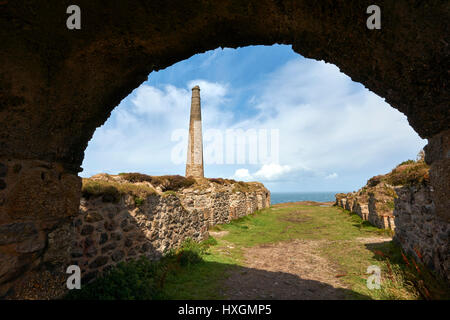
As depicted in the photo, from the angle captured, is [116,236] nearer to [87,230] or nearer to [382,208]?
[87,230]

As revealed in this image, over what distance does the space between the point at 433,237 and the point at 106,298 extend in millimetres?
5871

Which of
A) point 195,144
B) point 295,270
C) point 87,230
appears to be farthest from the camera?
point 195,144

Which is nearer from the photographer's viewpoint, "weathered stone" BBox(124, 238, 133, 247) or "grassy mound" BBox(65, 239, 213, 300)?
"grassy mound" BBox(65, 239, 213, 300)

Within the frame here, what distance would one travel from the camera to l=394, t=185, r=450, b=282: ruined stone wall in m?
3.81

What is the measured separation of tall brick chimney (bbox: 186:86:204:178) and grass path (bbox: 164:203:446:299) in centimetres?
1216

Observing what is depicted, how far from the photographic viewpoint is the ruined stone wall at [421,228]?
12.5 feet

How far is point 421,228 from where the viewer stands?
4.95m

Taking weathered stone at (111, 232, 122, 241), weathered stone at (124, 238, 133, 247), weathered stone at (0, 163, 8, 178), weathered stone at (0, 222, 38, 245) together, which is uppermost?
weathered stone at (0, 163, 8, 178)

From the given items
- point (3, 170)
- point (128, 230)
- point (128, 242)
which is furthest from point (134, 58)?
point (128, 242)

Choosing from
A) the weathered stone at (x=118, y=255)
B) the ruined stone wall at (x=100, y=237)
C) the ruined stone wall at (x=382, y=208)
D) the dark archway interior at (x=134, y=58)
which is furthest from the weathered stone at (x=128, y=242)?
the ruined stone wall at (x=382, y=208)

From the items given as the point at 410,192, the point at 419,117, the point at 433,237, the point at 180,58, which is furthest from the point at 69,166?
the point at 410,192

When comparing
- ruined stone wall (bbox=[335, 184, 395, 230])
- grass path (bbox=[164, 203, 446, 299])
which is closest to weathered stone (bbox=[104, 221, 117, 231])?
grass path (bbox=[164, 203, 446, 299])

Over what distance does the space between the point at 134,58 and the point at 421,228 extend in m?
6.53

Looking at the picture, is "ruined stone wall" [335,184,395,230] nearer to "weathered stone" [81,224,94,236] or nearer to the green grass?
the green grass
